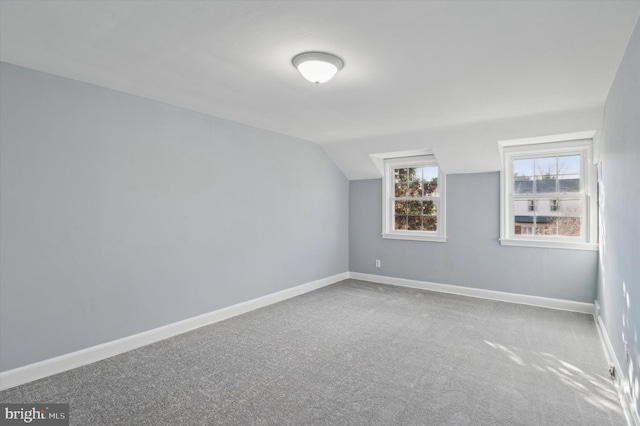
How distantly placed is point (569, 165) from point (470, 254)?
1.72 metres

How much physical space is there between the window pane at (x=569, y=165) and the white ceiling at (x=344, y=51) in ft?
2.83

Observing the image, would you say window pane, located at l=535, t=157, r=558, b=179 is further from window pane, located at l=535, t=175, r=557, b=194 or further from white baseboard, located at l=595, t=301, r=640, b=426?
white baseboard, located at l=595, t=301, r=640, b=426

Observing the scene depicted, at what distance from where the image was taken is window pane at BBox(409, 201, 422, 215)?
5.77 m

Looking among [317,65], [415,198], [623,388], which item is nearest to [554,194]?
[415,198]

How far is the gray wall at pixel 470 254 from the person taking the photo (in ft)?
14.5

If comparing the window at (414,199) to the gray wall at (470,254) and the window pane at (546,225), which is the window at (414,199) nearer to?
the gray wall at (470,254)

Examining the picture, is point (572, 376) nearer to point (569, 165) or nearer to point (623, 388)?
point (623, 388)

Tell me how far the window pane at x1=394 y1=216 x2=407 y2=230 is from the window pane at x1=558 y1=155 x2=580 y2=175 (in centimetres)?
229

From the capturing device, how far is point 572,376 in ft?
8.89

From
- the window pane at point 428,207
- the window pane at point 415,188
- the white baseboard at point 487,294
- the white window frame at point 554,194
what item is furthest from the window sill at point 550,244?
the window pane at point 415,188

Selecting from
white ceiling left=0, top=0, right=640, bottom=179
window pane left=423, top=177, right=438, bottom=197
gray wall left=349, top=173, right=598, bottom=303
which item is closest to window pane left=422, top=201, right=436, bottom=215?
window pane left=423, top=177, right=438, bottom=197

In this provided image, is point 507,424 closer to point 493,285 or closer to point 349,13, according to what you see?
point 349,13

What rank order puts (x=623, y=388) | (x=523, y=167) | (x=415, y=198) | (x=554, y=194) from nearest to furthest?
(x=623, y=388), (x=554, y=194), (x=523, y=167), (x=415, y=198)

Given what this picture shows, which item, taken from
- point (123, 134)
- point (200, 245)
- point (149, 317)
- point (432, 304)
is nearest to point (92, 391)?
point (149, 317)
